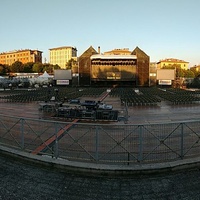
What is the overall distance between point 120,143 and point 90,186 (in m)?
1.52

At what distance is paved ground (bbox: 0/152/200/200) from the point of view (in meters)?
4.26

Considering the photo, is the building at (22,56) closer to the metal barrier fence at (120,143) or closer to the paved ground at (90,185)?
the metal barrier fence at (120,143)

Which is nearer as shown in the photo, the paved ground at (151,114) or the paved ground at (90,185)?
the paved ground at (90,185)

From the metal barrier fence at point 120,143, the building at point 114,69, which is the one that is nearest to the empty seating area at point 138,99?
the metal barrier fence at point 120,143

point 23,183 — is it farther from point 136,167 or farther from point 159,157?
point 159,157

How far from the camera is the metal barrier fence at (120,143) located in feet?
19.1

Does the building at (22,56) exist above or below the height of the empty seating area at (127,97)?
above

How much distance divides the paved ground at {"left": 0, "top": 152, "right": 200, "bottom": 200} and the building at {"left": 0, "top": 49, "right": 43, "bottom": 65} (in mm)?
144860

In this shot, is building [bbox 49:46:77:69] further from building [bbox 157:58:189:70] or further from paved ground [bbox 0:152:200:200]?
paved ground [bbox 0:152:200:200]

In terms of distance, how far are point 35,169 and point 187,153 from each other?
4.41 m

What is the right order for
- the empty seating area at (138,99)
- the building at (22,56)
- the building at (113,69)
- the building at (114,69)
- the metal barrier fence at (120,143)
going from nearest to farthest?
the metal barrier fence at (120,143)
the empty seating area at (138,99)
the building at (114,69)
the building at (113,69)
the building at (22,56)

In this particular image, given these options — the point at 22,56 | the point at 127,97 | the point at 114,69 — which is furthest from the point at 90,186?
the point at 22,56

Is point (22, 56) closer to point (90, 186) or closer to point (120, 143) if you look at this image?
point (120, 143)

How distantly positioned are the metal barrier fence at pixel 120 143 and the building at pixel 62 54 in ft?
461
